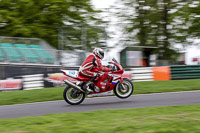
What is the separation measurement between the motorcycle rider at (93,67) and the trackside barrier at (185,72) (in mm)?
8548

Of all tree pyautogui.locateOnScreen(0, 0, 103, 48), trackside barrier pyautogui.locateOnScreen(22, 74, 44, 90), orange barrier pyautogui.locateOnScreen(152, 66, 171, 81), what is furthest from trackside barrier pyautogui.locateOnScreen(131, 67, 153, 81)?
tree pyautogui.locateOnScreen(0, 0, 103, 48)

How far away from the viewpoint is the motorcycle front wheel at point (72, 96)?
898 centimetres

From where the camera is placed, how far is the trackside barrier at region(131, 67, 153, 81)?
16.6m

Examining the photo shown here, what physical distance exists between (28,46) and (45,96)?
758 centimetres

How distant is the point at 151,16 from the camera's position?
2456 cm

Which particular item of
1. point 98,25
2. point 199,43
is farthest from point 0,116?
point 199,43

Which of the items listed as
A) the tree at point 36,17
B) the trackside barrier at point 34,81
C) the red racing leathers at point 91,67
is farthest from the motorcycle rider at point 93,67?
the tree at point 36,17

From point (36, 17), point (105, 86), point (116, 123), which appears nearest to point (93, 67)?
point (105, 86)

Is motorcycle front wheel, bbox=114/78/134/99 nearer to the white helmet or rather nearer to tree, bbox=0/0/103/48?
the white helmet

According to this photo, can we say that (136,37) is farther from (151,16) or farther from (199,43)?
(199,43)

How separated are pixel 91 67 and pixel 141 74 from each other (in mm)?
8002

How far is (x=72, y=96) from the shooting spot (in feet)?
29.9

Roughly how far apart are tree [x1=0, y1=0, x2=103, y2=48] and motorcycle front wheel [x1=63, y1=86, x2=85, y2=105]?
43.8ft

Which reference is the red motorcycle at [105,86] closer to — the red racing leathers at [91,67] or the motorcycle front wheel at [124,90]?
the motorcycle front wheel at [124,90]
